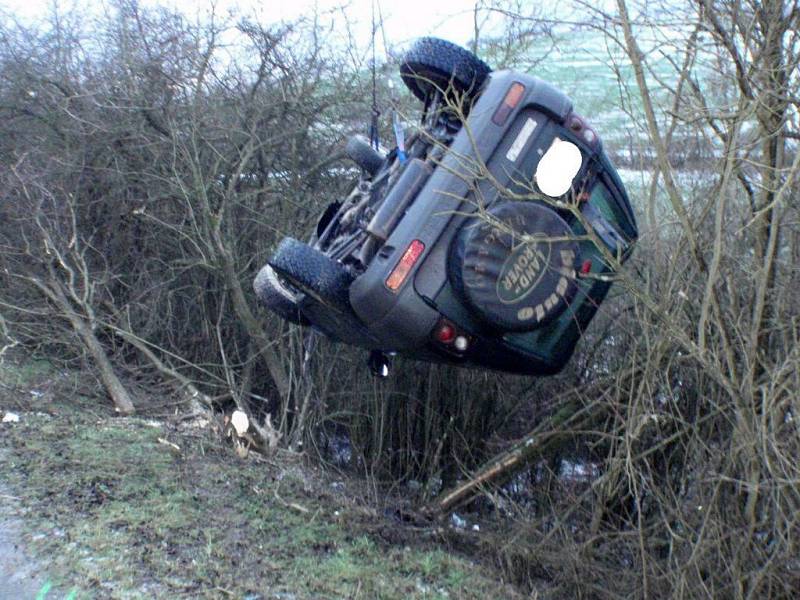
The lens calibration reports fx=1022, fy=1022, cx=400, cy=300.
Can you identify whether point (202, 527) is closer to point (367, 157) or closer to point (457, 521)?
point (457, 521)

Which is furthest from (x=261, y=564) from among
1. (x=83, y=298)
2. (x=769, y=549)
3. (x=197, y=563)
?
(x=83, y=298)

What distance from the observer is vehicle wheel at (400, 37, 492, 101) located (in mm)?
5867

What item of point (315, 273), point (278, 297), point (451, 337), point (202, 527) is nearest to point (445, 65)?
point (315, 273)

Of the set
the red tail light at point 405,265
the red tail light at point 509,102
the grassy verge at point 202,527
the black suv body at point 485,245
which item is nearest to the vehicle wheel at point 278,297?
Answer: the black suv body at point 485,245

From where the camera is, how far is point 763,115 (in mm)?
4477

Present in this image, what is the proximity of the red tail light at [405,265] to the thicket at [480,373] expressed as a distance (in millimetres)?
1073

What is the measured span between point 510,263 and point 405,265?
523 millimetres

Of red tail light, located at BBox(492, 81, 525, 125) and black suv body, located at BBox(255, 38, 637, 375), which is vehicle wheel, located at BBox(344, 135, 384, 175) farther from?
red tail light, located at BBox(492, 81, 525, 125)

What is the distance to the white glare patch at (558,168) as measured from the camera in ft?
17.4

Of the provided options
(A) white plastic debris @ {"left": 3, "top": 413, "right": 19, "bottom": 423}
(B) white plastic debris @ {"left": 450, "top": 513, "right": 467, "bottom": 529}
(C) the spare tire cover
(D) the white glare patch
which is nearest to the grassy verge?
(A) white plastic debris @ {"left": 3, "top": 413, "right": 19, "bottom": 423}

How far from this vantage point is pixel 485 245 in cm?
504

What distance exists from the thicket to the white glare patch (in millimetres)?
418

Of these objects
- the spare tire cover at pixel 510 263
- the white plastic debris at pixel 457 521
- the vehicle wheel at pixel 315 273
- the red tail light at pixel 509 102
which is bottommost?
the white plastic debris at pixel 457 521

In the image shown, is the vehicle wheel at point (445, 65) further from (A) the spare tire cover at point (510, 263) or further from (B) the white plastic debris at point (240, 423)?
(B) the white plastic debris at point (240, 423)
